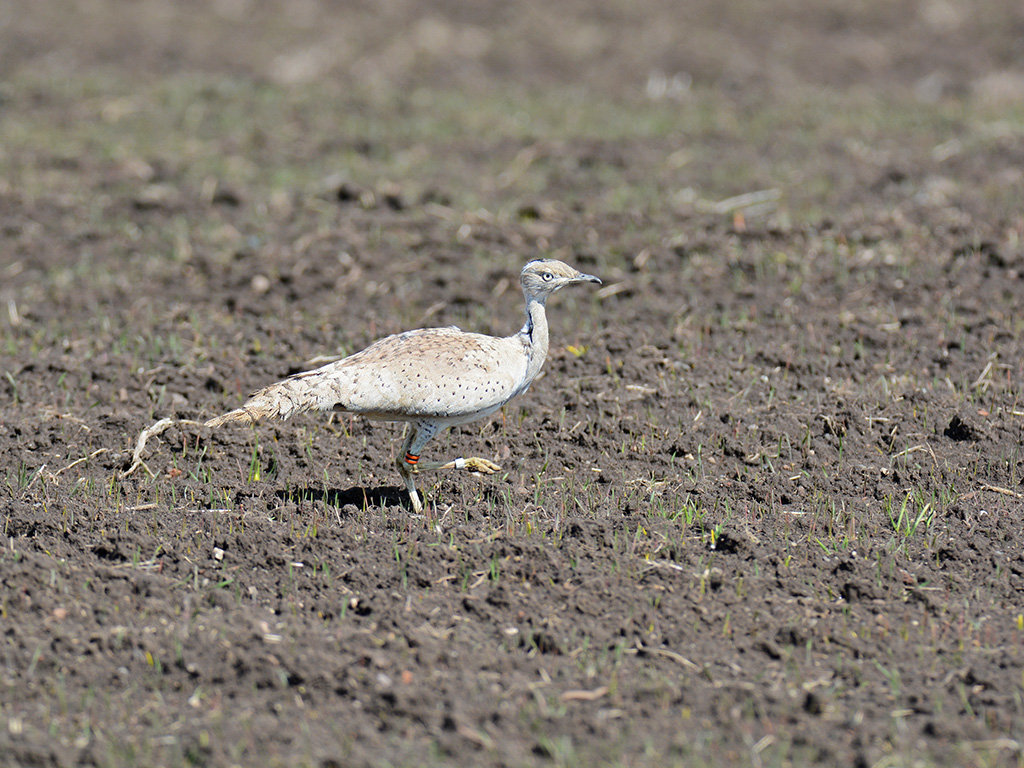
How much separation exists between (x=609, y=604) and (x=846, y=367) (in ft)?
12.9

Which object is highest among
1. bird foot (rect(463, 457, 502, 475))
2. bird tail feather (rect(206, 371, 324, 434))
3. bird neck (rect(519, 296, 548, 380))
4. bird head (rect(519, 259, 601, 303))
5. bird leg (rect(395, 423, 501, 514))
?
bird head (rect(519, 259, 601, 303))

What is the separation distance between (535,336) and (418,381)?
0.97m

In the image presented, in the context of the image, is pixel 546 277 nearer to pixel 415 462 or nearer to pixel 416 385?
pixel 416 385

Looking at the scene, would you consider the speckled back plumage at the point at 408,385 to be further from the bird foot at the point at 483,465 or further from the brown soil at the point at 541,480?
the brown soil at the point at 541,480

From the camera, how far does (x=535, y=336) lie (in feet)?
24.1

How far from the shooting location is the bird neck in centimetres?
730

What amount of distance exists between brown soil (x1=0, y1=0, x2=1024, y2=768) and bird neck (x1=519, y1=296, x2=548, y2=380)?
30.8 inches

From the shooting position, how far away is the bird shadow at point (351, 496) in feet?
23.6

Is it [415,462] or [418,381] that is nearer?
[418,381]

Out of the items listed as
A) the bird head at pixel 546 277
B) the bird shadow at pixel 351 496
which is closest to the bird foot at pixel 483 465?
the bird shadow at pixel 351 496

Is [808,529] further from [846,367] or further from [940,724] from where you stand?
[846,367]

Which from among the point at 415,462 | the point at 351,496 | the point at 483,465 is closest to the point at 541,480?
the point at 483,465

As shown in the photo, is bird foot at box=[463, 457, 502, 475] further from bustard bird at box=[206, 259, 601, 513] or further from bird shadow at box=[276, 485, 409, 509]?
bird shadow at box=[276, 485, 409, 509]

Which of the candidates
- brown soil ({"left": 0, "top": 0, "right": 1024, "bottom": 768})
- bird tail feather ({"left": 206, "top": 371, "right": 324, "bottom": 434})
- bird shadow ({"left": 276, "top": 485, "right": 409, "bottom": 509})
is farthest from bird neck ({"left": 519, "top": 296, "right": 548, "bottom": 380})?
bird tail feather ({"left": 206, "top": 371, "right": 324, "bottom": 434})
